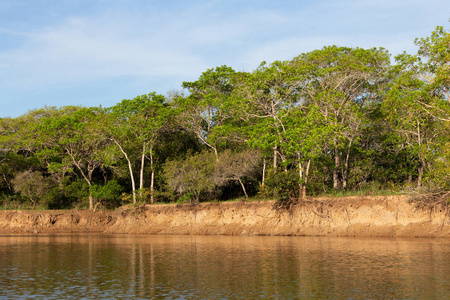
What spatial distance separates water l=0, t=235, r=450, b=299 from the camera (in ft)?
57.5

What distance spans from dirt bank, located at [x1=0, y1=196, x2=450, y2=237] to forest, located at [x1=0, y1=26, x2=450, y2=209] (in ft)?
6.95

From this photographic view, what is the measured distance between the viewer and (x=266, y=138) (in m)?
53.9

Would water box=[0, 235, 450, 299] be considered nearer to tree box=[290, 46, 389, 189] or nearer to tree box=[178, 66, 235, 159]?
tree box=[290, 46, 389, 189]

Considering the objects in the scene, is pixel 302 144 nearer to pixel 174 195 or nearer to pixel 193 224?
pixel 193 224

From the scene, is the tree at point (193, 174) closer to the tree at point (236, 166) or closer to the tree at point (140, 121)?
the tree at point (236, 166)

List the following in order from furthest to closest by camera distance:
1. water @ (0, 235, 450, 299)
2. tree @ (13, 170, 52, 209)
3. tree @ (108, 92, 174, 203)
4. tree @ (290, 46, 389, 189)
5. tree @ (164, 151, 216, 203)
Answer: tree @ (13, 170, 52, 209), tree @ (108, 92, 174, 203), tree @ (164, 151, 216, 203), tree @ (290, 46, 389, 189), water @ (0, 235, 450, 299)

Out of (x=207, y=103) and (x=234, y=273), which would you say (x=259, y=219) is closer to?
(x=207, y=103)

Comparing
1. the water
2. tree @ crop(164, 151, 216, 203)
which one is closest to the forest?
tree @ crop(164, 151, 216, 203)

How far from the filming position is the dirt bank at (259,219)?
1719 inches

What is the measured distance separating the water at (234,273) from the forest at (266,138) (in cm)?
1698

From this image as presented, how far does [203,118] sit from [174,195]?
→ 10.4 metres

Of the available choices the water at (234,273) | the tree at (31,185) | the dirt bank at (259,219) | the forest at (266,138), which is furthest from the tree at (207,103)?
the water at (234,273)

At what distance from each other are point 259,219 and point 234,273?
28866 mm

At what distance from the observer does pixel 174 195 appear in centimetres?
6206
